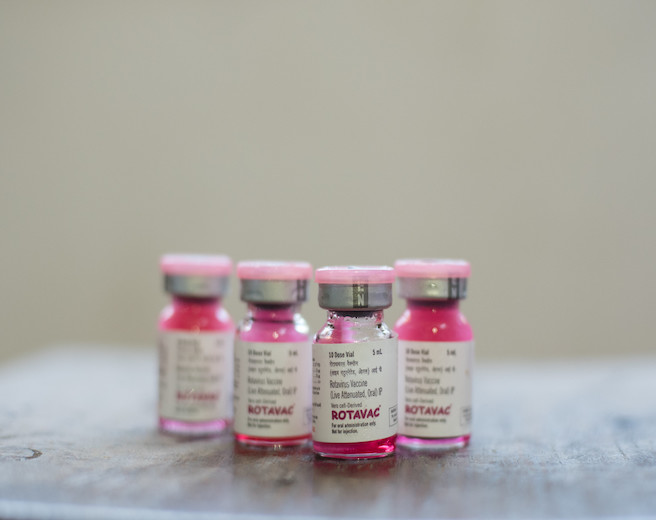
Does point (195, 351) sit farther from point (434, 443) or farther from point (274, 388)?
point (434, 443)

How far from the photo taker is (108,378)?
160cm

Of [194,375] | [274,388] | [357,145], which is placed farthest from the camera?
[357,145]

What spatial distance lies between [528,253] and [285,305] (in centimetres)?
186

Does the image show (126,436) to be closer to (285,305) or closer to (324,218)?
(285,305)

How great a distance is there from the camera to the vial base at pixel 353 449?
2.99 feet

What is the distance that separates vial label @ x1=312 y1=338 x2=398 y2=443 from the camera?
2.94 feet

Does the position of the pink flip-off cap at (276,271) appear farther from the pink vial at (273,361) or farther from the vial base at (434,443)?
the vial base at (434,443)

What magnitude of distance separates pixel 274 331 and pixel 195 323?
163 millimetres

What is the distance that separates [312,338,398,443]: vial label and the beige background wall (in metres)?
1.74

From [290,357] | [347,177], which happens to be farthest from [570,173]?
[290,357]

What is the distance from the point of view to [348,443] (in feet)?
2.97

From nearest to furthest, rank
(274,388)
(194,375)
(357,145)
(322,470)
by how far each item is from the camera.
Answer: (322,470) < (274,388) < (194,375) < (357,145)

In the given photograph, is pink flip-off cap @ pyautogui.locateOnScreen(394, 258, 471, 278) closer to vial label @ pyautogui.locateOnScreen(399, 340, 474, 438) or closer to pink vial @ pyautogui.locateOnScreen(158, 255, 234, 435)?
vial label @ pyautogui.locateOnScreen(399, 340, 474, 438)

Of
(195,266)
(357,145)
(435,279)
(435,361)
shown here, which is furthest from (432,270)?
(357,145)
